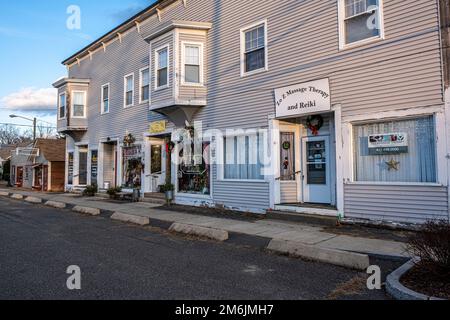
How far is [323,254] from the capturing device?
6.57 metres

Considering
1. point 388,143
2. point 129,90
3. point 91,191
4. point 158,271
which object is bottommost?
point 158,271

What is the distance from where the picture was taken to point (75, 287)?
5.18 m

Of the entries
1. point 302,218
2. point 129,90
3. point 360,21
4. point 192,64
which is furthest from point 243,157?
point 129,90

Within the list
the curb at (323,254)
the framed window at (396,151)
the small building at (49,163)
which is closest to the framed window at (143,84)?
the framed window at (396,151)

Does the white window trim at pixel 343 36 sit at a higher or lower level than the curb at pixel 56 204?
higher

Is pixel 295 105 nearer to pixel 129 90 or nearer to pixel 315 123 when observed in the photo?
pixel 315 123

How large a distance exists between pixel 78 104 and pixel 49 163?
25.7 ft

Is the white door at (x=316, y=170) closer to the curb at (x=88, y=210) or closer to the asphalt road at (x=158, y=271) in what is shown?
the asphalt road at (x=158, y=271)

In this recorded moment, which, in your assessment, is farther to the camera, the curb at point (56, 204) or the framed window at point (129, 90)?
the framed window at point (129, 90)

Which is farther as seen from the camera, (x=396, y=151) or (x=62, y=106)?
(x=62, y=106)

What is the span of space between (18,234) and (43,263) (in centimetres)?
380

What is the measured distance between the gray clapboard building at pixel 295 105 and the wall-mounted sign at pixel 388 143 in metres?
0.02

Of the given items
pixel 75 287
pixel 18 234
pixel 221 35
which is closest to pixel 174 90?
pixel 221 35

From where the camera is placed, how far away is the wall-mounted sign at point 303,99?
1018cm
